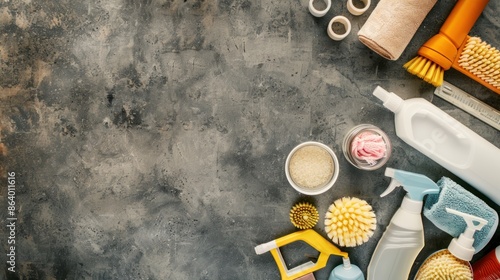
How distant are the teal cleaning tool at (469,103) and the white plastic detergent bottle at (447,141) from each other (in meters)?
0.06

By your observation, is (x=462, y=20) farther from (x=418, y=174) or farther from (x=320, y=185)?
(x=320, y=185)

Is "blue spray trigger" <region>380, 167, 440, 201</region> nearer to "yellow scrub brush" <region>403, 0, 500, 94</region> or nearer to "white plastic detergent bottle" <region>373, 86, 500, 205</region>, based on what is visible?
"white plastic detergent bottle" <region>373, 86, 500, 205</region>

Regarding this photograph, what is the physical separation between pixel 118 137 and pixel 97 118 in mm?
68

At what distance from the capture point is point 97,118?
1.07 m

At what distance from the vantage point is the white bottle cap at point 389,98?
98 centimetres

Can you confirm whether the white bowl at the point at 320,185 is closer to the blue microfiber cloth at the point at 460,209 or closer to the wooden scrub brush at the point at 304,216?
the wooden scrub brush at the point at 304,216

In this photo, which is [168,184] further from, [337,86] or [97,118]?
[337,86]

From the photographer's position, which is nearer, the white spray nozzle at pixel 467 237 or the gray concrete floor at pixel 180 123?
the white spray nozzle at pixel 467 237

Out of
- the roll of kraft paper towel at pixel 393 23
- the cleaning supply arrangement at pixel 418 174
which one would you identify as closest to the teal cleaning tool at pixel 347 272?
the cleaning supply arrangement at pixel 418 174

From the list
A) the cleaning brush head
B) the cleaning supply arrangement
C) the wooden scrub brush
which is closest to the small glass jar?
the cleaning supply arrangement

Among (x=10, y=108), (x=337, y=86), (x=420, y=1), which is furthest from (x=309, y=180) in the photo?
(x=10, y=108)

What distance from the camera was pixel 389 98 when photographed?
38.7 inches

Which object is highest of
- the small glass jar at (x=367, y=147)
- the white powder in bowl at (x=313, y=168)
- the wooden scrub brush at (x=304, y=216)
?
the small glass jar at (x=367, y=147)

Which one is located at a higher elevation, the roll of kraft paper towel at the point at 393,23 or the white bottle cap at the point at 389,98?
the roll of kraft paper towel at the point at 393,23
